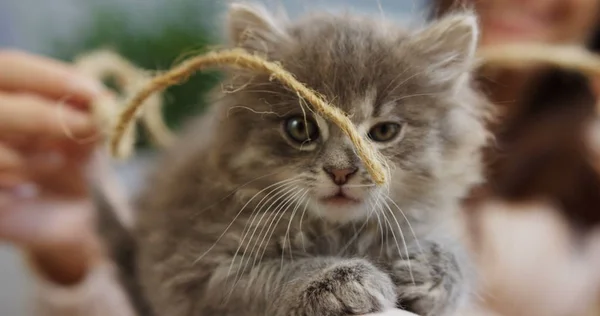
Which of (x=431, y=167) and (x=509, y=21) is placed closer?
(x=431, y=167)

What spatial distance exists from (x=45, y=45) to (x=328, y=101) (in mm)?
1614

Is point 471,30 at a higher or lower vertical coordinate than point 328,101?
higher

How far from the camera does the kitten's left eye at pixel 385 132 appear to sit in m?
0.75

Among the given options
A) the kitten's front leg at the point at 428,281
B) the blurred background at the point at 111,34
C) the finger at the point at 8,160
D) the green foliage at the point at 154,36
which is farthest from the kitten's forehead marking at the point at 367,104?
the green foliage at the point at 154,36

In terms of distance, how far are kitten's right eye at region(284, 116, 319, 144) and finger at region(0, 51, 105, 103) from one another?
19.5 inches

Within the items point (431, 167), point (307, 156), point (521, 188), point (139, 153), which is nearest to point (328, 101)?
point (307, 156)

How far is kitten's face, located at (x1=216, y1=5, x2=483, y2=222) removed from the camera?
718mm

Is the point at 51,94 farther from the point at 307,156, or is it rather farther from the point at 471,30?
the point at 471,30

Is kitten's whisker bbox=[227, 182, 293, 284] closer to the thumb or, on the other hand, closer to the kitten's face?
the kitten's face

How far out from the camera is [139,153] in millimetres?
1942

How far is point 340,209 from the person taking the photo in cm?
73

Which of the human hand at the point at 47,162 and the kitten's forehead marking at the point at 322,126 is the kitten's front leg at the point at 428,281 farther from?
the human hand at the point at 47,162

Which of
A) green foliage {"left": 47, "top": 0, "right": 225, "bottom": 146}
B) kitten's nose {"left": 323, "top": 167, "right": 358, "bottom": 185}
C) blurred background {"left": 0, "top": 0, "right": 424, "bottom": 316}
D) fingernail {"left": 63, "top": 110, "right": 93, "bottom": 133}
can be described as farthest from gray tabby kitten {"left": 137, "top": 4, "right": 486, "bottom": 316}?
green foliage {"left": 47, "top": 0, "right": 225, "bottom": 146}

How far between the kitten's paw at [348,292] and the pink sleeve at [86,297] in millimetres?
706
